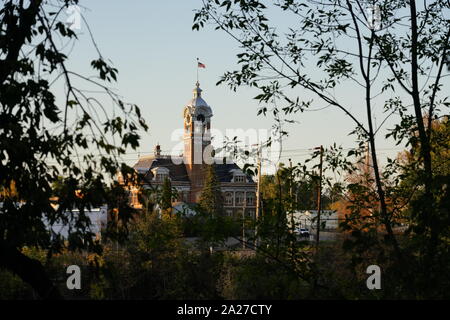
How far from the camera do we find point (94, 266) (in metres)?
6.93

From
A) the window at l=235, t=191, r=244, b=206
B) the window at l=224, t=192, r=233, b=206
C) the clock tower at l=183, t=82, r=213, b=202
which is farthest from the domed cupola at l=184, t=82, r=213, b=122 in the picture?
the window at l=235, t=191, r=244, b=206

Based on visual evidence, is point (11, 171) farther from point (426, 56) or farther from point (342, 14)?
point (426, 56)

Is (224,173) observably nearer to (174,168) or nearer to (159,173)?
(174,168)

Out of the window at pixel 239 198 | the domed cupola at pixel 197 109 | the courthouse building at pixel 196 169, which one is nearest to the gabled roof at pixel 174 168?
→ the courthouse building at pixel 196 169

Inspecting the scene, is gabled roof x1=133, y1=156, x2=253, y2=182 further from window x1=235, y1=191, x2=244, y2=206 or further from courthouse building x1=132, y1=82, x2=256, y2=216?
window x1=235, y1=191, x2=244, y2=206

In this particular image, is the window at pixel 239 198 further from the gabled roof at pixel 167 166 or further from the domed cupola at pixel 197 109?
the domed cupola at pixel 197 109

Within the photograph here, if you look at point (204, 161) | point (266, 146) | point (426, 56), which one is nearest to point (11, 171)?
point (266, 146)

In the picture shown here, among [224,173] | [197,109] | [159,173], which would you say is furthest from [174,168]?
[197,109]

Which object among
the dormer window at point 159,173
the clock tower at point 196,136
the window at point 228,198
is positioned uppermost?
the clock tower at point 196,136
